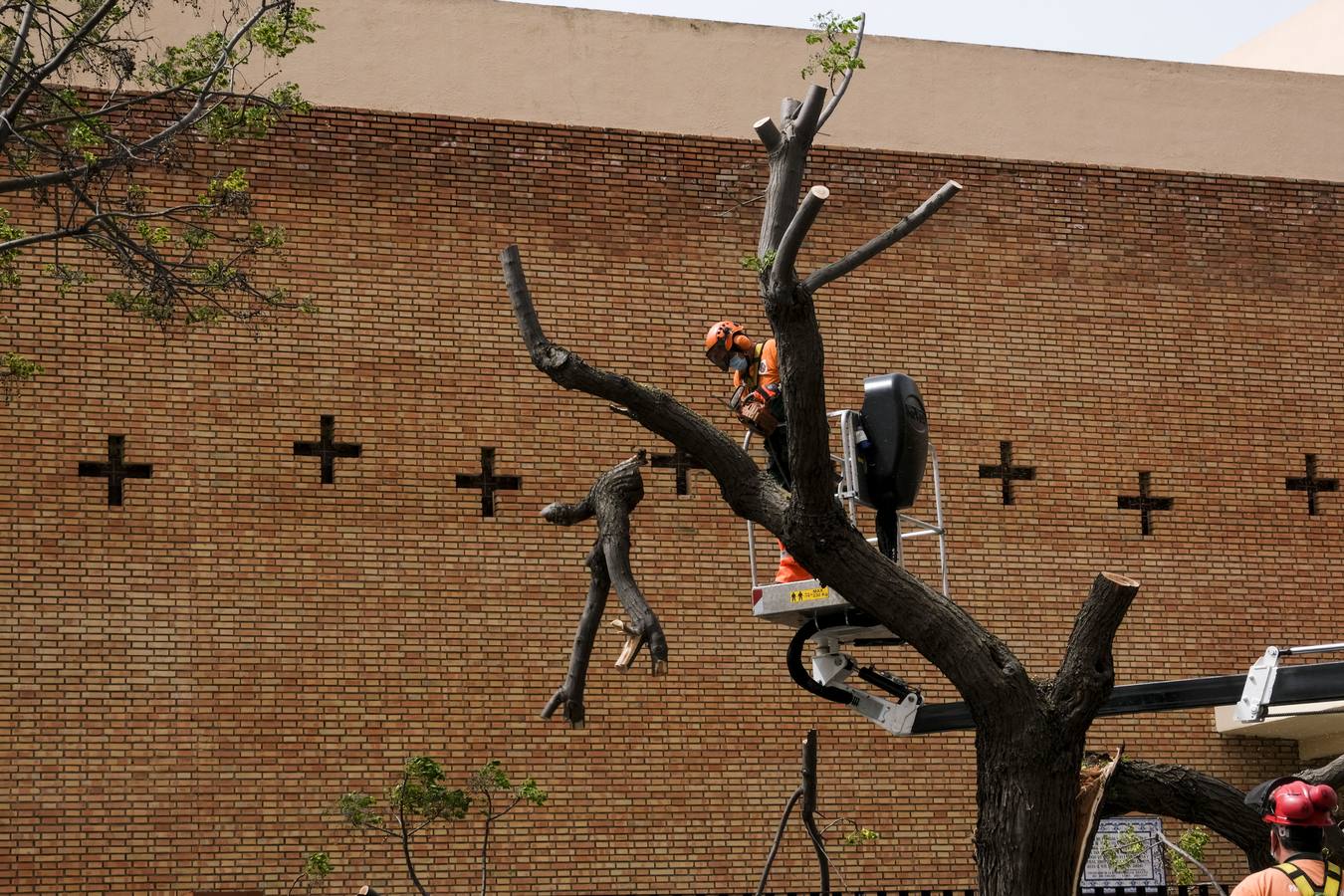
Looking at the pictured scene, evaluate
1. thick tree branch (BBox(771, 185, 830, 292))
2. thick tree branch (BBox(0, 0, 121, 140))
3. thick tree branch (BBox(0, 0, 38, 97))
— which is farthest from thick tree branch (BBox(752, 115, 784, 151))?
thick tree branch (BBox(0, 0, 121, 140))

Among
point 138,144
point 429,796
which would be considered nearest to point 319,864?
point 429,796

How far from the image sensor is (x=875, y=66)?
71.0ft

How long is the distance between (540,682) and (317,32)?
753 centimetres

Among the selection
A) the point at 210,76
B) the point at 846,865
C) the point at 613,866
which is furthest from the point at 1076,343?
the point at 210,76

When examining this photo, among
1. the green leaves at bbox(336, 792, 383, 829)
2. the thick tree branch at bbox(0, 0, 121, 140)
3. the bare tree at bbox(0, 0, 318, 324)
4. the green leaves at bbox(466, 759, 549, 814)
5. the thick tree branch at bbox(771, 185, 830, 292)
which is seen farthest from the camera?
the green leaves at bbox(336, 792, 383, 829)

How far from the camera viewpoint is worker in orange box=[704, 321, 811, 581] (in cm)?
995

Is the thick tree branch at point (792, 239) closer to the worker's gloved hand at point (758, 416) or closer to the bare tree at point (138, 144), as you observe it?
the worker's gloved hand at point (758, 416)

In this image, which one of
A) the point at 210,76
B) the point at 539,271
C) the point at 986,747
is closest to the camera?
the point at 986,747

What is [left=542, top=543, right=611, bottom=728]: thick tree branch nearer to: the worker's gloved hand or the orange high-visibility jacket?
the worker's gloved hand

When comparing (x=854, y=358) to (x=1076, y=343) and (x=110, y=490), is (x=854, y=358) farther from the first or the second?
(x=110, y=490)

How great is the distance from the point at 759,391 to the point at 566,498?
30.7ft

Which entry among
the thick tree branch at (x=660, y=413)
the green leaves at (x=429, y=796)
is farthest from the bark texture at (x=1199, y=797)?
the green leaves at (x=429, y=796)

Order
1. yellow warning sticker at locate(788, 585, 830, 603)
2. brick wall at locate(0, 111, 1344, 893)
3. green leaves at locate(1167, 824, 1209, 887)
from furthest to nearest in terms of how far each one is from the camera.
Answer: brick wall at locate(0, 111, 1344, 893) < green leaves at locate(1167, 824, 1209, 887) < yellow warning sticker at locate(788, 585, 830, 603)

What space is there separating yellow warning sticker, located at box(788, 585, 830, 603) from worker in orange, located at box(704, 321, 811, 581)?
204 mm
